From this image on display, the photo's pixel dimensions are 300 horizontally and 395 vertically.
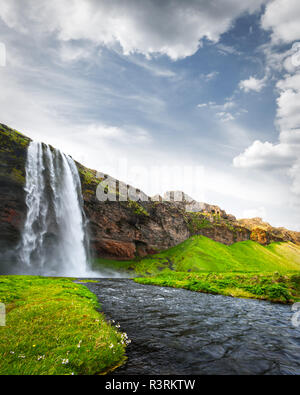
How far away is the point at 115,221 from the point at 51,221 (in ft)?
120

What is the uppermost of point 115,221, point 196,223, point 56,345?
point 115,221

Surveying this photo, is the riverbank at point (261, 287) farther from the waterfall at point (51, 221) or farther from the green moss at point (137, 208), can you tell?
the green moss at point (137, 208)

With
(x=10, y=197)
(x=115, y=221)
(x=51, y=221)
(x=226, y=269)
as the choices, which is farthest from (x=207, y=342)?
(x=226, y=269)

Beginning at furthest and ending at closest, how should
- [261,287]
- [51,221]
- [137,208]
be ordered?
[137,208] < [51,221] < [261,287]

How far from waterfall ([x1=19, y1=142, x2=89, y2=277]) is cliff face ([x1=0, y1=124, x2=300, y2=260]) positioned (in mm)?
2846

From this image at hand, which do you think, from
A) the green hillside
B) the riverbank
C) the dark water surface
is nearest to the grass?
the dark water surface

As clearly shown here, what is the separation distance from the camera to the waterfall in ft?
206

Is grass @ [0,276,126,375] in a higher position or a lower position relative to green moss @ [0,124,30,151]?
lower

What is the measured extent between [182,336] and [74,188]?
73.7m

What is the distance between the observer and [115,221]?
99312 mm

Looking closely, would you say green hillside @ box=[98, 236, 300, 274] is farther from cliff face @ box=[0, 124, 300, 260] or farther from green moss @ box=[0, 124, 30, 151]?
green moss @ box=[0, 124, 30, 151]

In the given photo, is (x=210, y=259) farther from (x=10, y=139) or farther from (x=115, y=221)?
(x=10, y=139)

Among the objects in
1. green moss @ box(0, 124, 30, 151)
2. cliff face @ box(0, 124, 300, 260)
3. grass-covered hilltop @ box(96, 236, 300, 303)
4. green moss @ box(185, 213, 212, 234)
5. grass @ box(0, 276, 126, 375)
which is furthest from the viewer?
green moss @ box(185, 213, 212, 234)
